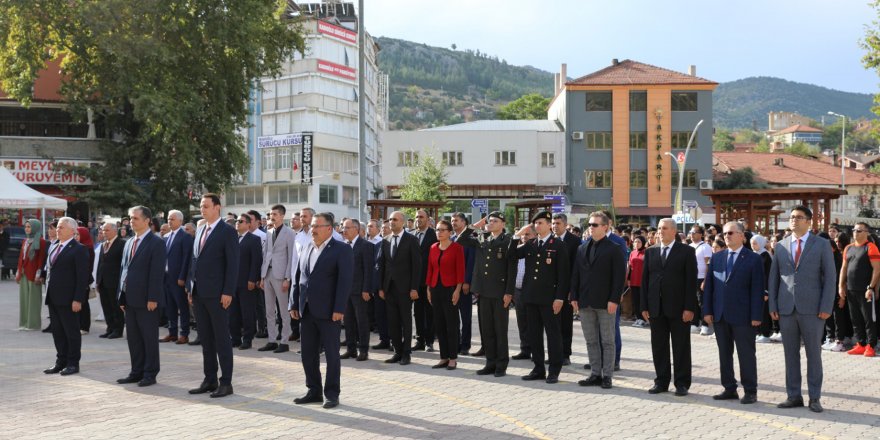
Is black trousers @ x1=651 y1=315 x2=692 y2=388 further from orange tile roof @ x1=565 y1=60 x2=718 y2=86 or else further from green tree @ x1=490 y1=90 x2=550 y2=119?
green tree @ x1=490 y1=90 x2=550 y2=119

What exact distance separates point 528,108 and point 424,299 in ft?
282

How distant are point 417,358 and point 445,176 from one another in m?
49.7

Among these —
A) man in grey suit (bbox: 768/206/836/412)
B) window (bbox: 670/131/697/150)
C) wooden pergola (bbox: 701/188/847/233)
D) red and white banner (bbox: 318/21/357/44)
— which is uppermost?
red and white banner (bbox: 318/21/357/44)

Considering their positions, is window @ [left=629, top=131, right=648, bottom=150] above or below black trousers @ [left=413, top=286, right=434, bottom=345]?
above

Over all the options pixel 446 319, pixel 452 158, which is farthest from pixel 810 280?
pixel 452 158

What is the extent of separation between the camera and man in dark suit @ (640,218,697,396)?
998cm

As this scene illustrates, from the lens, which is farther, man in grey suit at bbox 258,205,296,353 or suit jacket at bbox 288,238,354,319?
man in grey suit at bbox 258,205,296,353

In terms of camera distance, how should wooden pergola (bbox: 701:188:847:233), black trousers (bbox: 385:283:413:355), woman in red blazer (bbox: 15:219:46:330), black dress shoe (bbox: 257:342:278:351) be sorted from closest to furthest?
black trousers (bbox: 385:283:413:355)
black dress shoe (bbox: 257:342:278:351)
woman in red blazer (bbox: 15:219:46:330)
wooden pergola (bbox: 701:188:847:233)

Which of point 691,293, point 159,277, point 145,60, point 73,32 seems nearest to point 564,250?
point 691,293

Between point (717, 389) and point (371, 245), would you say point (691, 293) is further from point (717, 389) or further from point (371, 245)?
point (371, 245)

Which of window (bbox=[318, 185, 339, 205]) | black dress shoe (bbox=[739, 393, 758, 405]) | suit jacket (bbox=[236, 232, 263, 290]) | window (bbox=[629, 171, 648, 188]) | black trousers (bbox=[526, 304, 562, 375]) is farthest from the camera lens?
window (bbox=[318, 185, 339, 205])

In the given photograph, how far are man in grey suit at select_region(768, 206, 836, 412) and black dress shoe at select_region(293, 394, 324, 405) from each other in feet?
15.8

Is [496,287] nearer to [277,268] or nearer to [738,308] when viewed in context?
[738,308]

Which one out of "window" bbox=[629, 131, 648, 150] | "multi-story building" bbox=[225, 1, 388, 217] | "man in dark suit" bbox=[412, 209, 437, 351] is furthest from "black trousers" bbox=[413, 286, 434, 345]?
"window" bbox=[629, 131, 648, 150]
